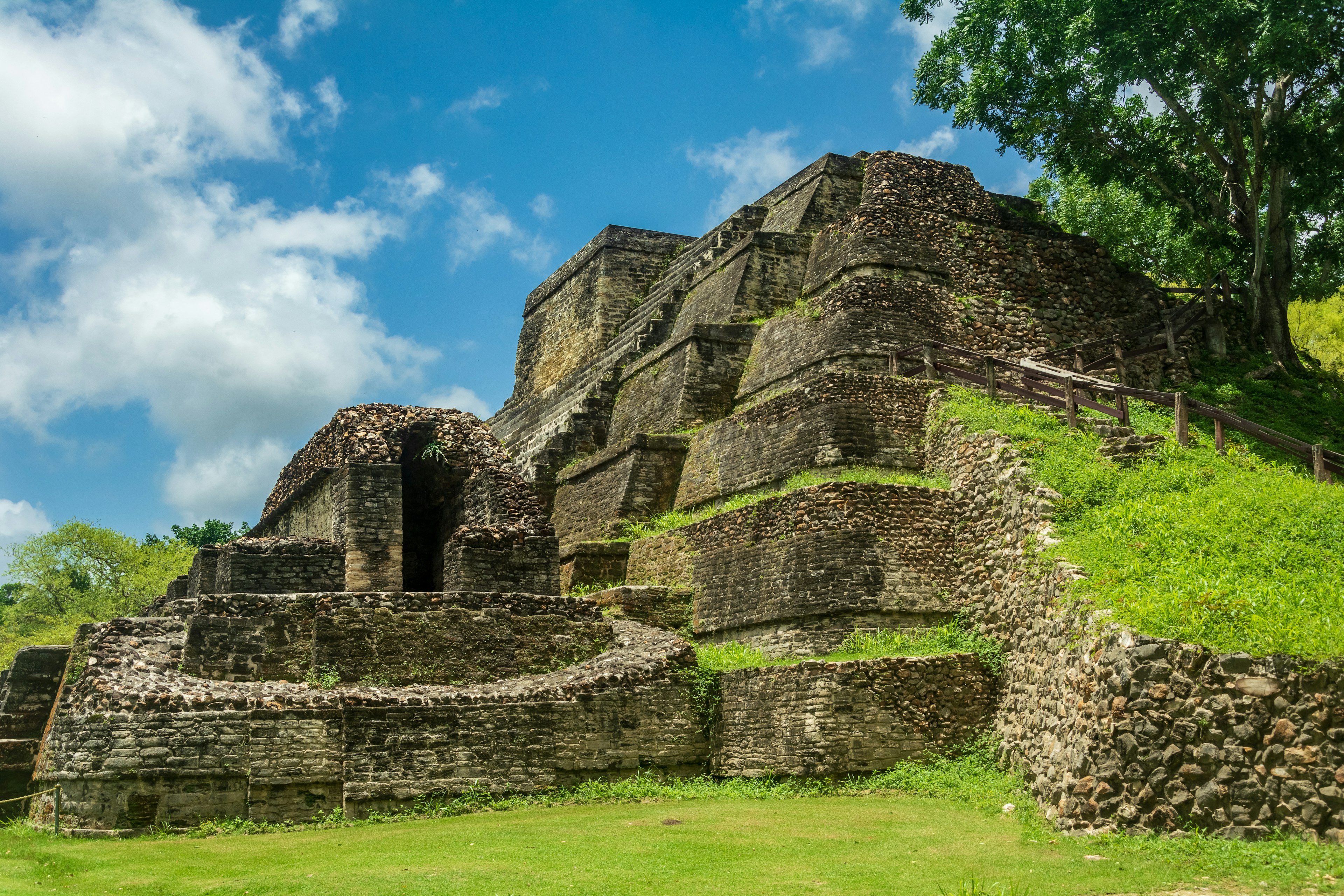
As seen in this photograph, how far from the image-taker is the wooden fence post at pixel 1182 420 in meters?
13.5

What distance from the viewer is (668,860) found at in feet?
29.2

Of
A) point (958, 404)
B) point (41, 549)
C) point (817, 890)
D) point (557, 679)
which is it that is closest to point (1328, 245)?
point (958, 404)

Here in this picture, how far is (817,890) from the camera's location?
26.0 ft

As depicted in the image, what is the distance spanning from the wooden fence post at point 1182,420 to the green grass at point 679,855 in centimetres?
463

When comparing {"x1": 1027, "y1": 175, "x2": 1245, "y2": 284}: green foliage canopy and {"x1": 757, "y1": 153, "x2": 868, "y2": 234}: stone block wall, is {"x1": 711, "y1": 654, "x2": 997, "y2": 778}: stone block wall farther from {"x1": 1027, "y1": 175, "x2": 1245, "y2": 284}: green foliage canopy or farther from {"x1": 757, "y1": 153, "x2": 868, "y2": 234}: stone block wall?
{"x1": 1027, "y1": 175, "x2": 1245, "y2": 284}: green foliage canopy

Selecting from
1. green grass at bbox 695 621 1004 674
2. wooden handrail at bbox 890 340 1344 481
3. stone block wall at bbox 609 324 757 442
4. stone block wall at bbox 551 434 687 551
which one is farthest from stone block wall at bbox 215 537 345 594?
wooden handrail at bbox 890 340 1344 481

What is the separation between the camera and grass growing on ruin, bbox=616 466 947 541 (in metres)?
15.1

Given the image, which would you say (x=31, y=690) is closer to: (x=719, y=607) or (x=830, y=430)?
(x=719, y=607)

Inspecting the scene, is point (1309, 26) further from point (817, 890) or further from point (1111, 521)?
point (817, 890)

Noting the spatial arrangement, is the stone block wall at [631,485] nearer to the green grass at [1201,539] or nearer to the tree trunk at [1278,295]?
the green grass at [1201,539]

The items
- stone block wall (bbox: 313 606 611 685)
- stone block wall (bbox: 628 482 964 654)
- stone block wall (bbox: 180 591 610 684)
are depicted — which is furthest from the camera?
stone block wall (bbox: 628 482 964 654)

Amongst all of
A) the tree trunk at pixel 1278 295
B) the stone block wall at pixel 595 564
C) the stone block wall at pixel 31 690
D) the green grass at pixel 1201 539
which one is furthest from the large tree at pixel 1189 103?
the stone block wall at pixel 31 690

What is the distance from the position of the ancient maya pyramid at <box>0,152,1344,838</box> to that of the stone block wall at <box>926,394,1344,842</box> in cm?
2

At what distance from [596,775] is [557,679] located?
1159 mm
